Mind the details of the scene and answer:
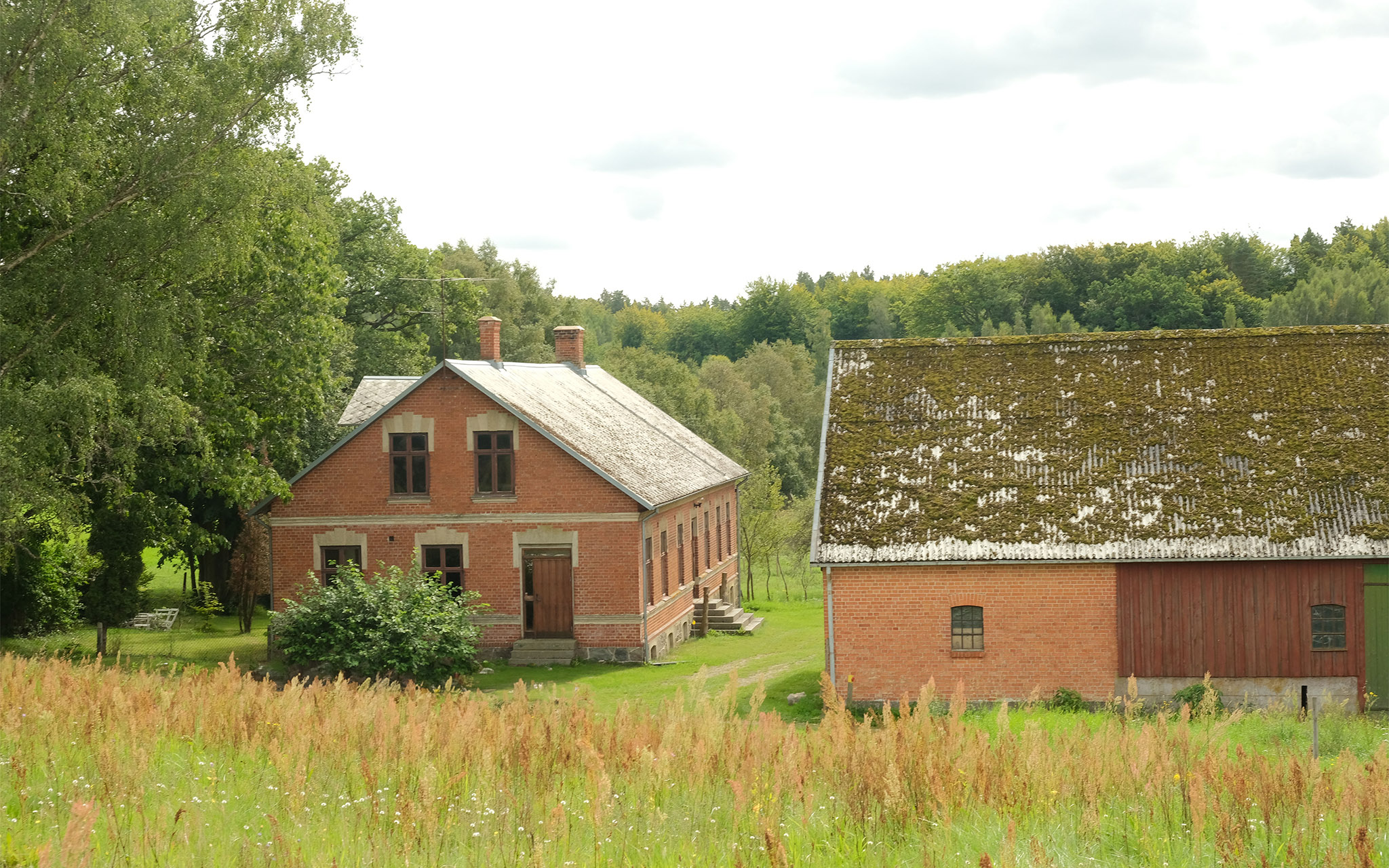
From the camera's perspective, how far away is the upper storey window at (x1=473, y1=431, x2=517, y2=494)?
30188 millimetres

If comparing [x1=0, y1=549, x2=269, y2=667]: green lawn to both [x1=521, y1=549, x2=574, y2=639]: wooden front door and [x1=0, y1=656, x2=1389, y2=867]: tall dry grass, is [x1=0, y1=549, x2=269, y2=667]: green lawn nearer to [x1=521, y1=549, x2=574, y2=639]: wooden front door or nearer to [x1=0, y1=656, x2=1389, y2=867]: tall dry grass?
[x1=521, y1=549, x2=574, y2=639]: wooden front door

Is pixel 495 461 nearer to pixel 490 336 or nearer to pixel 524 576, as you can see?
pixel 524 576

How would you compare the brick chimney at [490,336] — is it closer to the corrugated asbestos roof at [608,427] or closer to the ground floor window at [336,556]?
the corrugated asbestos roof at [608,427]

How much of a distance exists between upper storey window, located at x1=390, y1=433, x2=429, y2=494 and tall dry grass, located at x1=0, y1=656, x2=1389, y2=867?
69.9 feet

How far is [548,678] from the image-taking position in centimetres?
2775

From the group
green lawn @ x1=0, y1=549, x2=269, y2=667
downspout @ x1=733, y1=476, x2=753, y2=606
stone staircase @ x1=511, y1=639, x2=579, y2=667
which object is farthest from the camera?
downspout @ x1=733, y1=476, x2=753, y2=606

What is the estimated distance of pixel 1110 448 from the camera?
23000 millimetres

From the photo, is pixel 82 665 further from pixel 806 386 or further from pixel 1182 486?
pixel 806 386

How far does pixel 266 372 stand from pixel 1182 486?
19.7 m

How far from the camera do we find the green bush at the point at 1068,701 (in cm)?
2119

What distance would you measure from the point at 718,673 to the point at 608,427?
9815mm

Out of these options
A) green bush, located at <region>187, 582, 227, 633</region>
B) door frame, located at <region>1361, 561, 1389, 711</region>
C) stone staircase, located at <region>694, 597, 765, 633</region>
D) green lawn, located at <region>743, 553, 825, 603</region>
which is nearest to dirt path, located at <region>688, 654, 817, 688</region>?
stone staircase, located at <region>694, 597, 765, 633</region>

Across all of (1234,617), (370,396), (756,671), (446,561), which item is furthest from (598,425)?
(1234,617)

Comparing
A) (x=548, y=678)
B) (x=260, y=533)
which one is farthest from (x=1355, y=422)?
(x=260, y=533)
